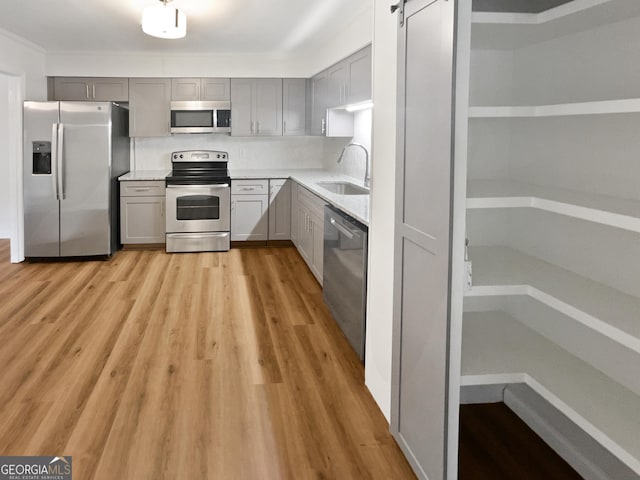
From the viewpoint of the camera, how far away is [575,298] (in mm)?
2016

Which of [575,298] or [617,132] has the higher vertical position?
[617,132]

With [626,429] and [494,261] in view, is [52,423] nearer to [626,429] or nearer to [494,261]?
[494,261]

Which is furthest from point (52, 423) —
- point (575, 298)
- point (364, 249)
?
point (575, 298)

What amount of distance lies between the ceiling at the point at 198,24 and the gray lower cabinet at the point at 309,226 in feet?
5.06

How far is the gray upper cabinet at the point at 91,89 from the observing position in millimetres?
7410

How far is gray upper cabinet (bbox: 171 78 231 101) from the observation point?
24.9 feet

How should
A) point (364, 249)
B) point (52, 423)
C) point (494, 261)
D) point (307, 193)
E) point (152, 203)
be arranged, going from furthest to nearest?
1. point (152, 203)
2. point (307, 193)
3. point (364, 249)
4. point (52, 423)
5. point (494, 261)

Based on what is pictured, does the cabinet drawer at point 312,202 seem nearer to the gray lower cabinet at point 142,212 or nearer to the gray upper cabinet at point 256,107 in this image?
the gray upper cabinet at point 256,107

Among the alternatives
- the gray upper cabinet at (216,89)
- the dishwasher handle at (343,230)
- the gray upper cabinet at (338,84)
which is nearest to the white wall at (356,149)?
the gray upper cabinet at (338,84)

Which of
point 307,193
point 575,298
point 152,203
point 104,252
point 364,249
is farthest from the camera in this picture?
point 152,203

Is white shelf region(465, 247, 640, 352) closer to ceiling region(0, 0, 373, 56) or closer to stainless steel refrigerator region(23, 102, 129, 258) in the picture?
ceiling region(0, 0, 373, 56)

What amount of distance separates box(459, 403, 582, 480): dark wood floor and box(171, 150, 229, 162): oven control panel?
219 inches

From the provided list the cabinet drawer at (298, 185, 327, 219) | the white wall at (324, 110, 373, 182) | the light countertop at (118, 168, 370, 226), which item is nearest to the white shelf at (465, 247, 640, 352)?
the light countertop at (118, 168, 370, 226)

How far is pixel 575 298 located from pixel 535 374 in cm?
33
